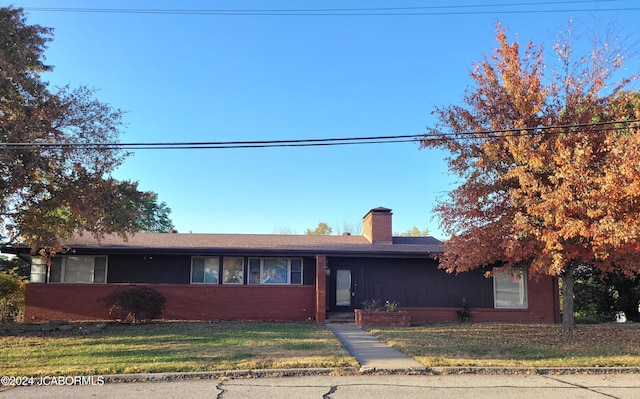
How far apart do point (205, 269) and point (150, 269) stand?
7.09ft

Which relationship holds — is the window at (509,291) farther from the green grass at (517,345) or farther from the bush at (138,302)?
the bush at (138,302)

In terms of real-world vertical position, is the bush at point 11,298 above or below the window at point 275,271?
below

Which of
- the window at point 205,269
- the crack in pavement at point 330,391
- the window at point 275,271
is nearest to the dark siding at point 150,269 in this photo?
the window at point 205,269

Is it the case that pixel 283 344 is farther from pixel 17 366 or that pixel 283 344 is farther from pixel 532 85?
pixel 532 85

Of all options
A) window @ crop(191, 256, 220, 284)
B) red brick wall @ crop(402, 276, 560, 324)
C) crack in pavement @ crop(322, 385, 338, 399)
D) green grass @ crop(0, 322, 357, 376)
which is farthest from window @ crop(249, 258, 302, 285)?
crack in pavement @ crop(322, 385, 338, 399)

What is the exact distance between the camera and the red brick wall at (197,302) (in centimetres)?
1947

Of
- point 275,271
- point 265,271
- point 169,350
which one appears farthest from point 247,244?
point 169,350

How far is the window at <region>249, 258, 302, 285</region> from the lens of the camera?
20.3 metres

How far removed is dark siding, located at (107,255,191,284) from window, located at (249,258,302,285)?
2.60 meters

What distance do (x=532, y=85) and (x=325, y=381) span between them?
9508 mm

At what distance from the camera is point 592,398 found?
24.7ft

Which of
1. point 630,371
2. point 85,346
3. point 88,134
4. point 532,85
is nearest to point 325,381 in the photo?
point 630,371

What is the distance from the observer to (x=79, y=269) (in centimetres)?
2009

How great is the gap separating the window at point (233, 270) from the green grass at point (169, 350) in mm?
3654
